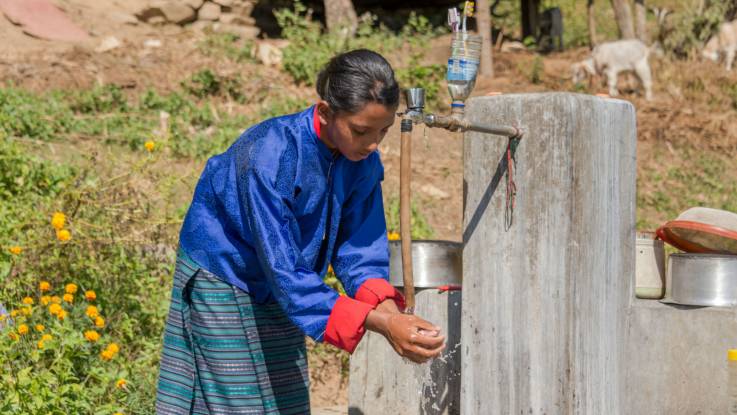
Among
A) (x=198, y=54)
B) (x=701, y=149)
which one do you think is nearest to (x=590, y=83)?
(x=701, y=149)

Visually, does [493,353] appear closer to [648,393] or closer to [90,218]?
[648,393]

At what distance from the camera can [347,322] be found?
223 centimetres

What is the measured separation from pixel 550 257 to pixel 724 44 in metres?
8.83

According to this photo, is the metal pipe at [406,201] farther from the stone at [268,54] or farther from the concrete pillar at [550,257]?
the stone at [268,54]

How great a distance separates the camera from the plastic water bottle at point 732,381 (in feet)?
9.35

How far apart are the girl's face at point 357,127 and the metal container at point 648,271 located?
47.4 inches

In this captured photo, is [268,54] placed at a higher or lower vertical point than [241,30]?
lower

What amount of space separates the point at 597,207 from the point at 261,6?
30.0ft

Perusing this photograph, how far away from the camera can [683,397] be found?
2965 mm

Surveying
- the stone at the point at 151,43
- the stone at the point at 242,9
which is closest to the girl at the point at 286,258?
the stone at the point at 151,43

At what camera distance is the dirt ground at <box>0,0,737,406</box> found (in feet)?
23.0

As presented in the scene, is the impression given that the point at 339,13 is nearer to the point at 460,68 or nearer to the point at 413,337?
the point at 460,68

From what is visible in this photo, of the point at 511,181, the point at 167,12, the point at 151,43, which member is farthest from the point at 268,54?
the point at 511,181

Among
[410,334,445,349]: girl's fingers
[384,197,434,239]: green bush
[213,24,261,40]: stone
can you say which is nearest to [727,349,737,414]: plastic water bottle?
[410,334,445,349]: girl's fingers
